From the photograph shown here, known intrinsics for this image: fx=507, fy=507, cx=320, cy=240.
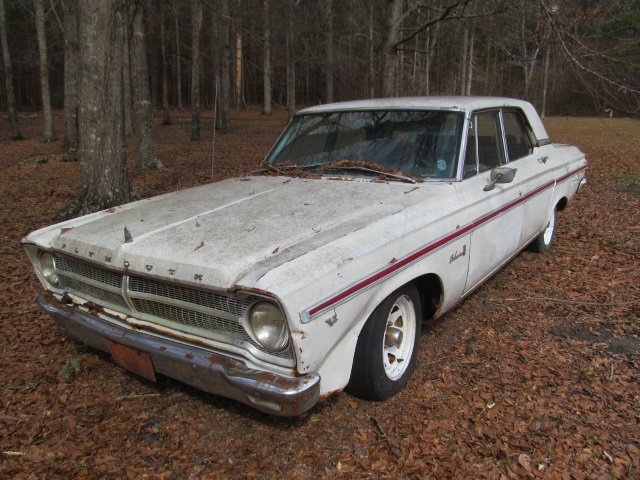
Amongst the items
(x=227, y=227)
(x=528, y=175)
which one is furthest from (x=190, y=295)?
(x=528, y=175)

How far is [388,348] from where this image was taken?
3029 millimetres

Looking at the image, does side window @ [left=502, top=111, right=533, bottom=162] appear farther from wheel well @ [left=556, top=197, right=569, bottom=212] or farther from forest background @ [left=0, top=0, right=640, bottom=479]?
forest background @ [left=0, top=0, right=640, bottom=479]

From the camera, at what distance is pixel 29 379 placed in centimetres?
331

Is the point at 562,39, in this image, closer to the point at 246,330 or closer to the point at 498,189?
the point at 498,189

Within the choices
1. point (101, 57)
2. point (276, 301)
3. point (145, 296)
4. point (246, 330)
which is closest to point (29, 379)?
point (145, 296)

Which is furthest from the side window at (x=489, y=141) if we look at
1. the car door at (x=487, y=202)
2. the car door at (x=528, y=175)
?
the car door at (x=528, y=175)

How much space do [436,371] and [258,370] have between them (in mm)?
1416

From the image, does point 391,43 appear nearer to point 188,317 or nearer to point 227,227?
point 227,227

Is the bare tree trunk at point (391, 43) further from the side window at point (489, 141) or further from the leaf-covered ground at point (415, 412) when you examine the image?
the leaf-covered ground at point (415, 412)

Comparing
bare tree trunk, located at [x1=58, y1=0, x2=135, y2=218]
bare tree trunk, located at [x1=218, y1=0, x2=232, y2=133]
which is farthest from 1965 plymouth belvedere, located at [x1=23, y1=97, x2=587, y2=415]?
bare tree trunk, located at [x1=218, y1=0, x2=232, y2=133]

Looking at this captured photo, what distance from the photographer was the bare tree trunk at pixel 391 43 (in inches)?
400

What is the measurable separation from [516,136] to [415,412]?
2.98 m

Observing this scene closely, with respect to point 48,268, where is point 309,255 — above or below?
above

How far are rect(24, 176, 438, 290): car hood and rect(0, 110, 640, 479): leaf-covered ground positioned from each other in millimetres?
880
